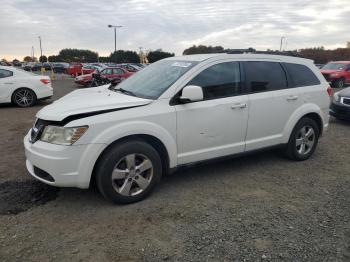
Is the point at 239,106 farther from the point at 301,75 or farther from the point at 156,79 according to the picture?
the point at 301,75

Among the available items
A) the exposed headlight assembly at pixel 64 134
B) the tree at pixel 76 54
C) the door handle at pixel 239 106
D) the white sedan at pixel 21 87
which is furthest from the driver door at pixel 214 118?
the tree at pixel 76 54

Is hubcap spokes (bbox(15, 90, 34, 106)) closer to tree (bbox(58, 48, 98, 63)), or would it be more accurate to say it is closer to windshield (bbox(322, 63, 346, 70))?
windshield (bbox(322, 63, 346, 70))

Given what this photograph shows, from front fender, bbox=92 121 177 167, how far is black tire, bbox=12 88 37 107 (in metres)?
8.83

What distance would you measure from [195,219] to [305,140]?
2.78 metres

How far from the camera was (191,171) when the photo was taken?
4.93 metres

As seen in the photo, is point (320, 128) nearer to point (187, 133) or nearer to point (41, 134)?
point (187, 133)

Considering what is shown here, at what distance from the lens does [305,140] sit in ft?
17.7

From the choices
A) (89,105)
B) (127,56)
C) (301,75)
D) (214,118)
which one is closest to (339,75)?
(301,75)

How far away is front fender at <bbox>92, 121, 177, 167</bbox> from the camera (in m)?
3.56

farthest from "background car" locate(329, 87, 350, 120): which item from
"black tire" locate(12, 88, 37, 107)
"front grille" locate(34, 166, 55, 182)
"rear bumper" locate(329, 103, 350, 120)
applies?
"black tire" locate(12, 88, 37, 107)

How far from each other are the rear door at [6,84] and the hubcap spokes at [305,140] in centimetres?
928

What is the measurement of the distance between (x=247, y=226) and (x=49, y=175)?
2.17 metres

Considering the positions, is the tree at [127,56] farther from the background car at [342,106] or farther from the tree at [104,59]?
the background car at [342,106]

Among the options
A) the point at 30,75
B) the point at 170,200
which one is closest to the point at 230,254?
the point at 170,200
